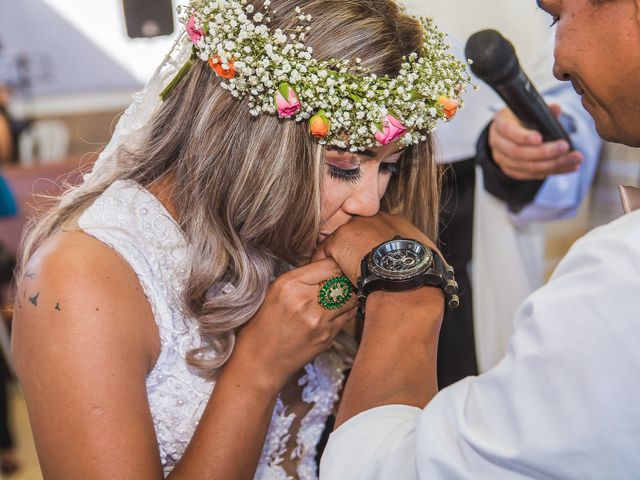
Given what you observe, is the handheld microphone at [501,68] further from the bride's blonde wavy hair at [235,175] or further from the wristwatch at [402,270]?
the wristwatch at [402,270]

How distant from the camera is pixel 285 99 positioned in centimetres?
131

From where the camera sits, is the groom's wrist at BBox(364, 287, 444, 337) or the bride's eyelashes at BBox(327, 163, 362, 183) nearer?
the groom's wrist at BBox(364, 287, 444, 337)

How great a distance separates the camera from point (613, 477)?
0.90m

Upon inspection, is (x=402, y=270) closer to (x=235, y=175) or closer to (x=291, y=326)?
(x=291, y=326)

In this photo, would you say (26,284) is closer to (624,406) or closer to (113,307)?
(113,307)

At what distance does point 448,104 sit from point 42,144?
4.46 metres

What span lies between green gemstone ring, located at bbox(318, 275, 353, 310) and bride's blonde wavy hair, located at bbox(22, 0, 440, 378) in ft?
0.34

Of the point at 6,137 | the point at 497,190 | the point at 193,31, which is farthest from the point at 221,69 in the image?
the point at 6,137

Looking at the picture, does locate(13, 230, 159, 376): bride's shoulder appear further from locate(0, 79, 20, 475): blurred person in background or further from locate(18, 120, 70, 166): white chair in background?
locate(18, 120, 70, 166): white chair in background

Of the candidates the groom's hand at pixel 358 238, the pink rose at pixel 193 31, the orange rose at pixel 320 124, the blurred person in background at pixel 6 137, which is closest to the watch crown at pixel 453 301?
the groom's hand at pixel 358 238

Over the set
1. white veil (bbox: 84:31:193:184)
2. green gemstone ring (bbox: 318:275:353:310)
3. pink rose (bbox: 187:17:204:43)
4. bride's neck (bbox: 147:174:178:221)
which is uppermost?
pink rose (bbox: 187:17:204:43)

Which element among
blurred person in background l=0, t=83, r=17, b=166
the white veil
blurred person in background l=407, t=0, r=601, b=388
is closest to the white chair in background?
blurred person in background l=0, t=83, r=17, b=166

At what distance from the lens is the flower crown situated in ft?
4.30

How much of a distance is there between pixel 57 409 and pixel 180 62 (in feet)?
2.17
